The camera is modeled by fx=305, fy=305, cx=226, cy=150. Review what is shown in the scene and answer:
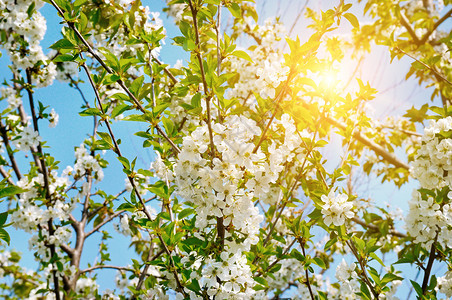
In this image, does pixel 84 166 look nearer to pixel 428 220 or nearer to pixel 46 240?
pixel 46 240

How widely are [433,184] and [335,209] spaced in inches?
42.5

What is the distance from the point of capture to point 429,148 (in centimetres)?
203

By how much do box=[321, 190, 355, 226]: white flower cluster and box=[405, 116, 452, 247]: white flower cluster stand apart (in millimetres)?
808

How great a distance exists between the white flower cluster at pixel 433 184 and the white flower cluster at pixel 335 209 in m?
0.81

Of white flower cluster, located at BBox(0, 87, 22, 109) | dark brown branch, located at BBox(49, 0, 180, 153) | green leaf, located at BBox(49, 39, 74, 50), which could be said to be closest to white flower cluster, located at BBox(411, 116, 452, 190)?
dark brown branch, located at BBox(49, 0, 180, 153)

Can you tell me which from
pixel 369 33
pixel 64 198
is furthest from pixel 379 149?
pixel 64 198

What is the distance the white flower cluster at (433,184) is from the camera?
192cm

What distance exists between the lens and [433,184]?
2.10 m

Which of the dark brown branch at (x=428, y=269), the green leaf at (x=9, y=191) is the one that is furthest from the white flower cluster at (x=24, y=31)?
the dark brown branch at (x=428, y=269)

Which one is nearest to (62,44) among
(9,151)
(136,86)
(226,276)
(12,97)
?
(136,86)

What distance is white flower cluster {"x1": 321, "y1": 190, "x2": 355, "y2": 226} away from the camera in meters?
1.49

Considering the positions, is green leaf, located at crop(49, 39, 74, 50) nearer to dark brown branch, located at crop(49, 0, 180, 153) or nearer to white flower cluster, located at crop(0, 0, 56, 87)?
dark brown branch, located at crop(49, 0, 180, 153)

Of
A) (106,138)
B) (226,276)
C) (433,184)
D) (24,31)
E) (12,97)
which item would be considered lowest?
(226,276)

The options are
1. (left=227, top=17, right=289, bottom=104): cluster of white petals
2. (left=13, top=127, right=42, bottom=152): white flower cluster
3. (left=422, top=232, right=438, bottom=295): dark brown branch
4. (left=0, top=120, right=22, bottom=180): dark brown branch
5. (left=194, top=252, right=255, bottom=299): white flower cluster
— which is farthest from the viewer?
(left=0, top=120, right=22, bottom=180): dark brown branch
